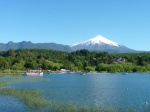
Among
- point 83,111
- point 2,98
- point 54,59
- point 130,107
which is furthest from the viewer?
point 54,59

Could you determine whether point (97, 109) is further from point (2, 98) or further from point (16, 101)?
point (2, 98)

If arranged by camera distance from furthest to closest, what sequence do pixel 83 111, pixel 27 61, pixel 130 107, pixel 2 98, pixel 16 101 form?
1. pixel 27 61
2. pixel 2 98
3. pixel 16 101
4. pixel 130 107
5. pixel 83 111

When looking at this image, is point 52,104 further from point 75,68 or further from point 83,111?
point 75,68

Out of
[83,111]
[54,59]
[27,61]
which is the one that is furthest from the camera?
[54,59]

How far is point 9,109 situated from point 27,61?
137m

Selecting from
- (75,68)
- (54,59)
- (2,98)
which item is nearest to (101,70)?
(75,68)

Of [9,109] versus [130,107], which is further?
[130,107]

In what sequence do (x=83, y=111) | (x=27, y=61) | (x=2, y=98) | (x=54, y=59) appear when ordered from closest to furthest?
(x=83, y=111), (x=2, y=98), (x=27, y=61), (x=54, y=59)

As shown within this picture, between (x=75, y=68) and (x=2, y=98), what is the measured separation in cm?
13205

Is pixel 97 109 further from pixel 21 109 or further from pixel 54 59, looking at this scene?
pixel 54 59

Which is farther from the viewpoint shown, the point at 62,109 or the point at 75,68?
the point at 75,68

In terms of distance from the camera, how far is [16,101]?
41.2 metres

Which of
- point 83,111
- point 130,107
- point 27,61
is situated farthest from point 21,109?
point 27,61

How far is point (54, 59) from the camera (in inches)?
7594
